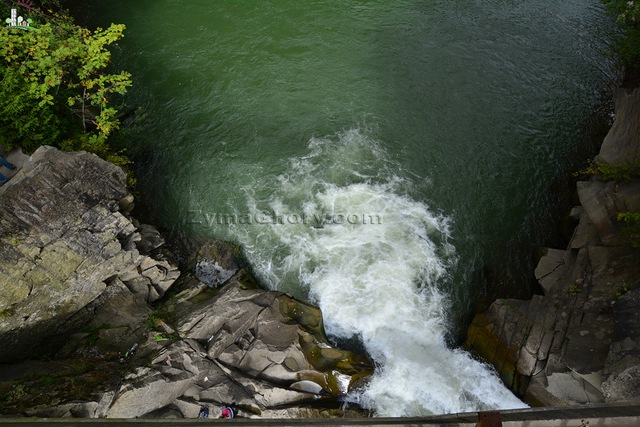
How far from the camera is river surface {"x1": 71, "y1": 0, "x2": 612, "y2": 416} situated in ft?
41.7

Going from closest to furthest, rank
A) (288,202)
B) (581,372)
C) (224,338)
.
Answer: (581,372)
(224,338)
(288,202)

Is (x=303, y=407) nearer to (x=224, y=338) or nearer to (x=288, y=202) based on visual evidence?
(x=224, y=338)

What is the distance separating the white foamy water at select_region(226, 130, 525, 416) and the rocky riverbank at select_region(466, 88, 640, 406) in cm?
82

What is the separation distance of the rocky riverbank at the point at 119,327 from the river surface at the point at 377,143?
156cm

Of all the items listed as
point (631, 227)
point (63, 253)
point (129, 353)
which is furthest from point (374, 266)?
point (63, 253)

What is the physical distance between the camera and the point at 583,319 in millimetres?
10727

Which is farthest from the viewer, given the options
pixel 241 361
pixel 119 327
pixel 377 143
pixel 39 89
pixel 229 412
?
pixel 377 143

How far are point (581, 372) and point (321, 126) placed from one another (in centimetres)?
1144

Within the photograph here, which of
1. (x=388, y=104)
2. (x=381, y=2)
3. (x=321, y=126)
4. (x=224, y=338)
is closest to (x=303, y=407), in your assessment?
(x=224, y=338)

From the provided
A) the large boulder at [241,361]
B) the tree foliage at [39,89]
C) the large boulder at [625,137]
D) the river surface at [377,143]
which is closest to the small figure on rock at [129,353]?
the large boulder at [241,361]

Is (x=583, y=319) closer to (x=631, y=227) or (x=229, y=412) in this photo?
(x=631, y=227)

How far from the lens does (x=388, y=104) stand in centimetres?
1727

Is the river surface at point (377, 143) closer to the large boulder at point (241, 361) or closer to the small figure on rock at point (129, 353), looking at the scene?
the large boulder at point (241, 361)

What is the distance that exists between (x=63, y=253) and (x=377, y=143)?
35.6 ft
